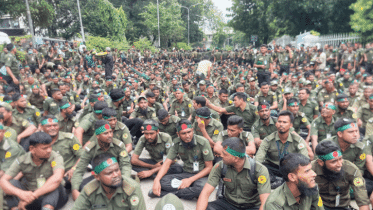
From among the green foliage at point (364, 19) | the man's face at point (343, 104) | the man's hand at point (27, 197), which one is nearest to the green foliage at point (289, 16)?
the green foliage at point (364, 19)

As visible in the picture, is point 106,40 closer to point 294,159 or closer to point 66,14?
point 66,14

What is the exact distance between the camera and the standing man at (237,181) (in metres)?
2.61

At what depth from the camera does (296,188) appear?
2.27m

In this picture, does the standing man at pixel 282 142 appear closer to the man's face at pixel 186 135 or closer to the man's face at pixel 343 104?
the man's face at pixel 186 135

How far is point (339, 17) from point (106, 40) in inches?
805

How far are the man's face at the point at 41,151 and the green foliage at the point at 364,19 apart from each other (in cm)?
1963

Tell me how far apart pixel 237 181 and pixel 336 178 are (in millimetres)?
1074

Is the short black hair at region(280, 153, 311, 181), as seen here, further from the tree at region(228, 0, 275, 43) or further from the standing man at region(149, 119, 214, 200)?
the tree at region(228, 0, 275, 43)

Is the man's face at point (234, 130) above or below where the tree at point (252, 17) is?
below

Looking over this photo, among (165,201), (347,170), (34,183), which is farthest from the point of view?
(34,183)

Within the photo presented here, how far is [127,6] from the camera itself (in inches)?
1284

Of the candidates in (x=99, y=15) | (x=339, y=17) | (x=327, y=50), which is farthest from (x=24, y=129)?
(x=339, y=17)

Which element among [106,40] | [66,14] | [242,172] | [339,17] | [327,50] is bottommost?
[242,172]

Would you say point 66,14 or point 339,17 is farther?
point 66,14
